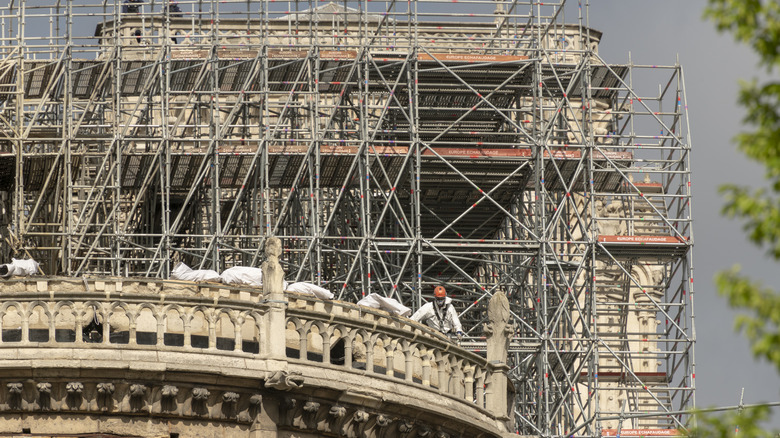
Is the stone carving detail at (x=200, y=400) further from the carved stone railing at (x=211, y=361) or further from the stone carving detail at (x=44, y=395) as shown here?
the stone carving detail at (x=44, y=395)

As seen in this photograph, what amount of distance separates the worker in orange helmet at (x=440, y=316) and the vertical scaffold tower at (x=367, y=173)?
11.0 m

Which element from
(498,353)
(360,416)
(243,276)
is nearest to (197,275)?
(243,276)

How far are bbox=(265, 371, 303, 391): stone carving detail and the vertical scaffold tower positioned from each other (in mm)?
18117

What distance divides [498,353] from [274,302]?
4.69 metres

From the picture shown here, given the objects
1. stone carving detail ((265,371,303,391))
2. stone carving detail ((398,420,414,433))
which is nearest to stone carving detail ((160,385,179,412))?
stone carving detail ((265,371,303,391))

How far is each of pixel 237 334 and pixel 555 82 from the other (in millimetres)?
25042

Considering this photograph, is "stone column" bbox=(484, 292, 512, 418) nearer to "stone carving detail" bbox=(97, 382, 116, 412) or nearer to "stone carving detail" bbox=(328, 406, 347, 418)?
"stone carving detail" bbox=(328, 406, 347, 418)

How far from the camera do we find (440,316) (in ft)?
107

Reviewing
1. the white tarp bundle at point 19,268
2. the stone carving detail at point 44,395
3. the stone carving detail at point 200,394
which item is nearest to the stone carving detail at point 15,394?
the stone carving detail at point 44,395

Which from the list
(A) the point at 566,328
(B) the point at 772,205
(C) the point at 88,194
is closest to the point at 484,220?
(A) the point at 566,328

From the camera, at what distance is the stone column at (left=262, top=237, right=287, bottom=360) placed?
26.0m

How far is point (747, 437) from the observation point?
15047 millimetres

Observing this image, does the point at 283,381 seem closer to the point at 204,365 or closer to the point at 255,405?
the point at 255,405

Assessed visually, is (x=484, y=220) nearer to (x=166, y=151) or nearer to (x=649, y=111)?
(x=649, y=111)
